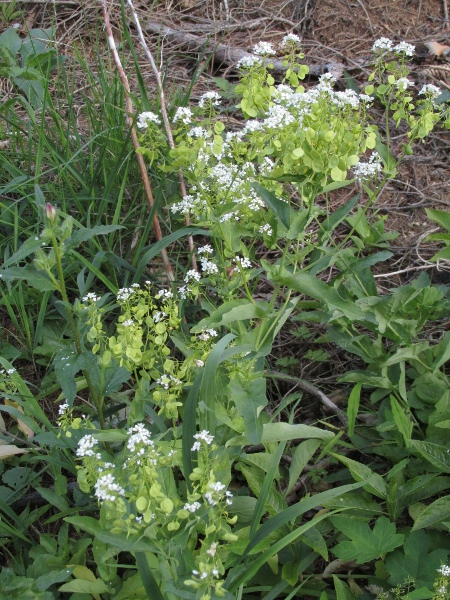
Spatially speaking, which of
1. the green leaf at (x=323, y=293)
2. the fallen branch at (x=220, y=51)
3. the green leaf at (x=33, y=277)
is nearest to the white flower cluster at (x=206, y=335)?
the green leaf at (x=323, y=293)

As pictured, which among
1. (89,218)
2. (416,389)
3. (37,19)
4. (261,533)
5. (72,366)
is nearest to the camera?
(261,533)

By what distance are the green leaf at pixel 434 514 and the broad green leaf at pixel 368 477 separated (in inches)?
5.4

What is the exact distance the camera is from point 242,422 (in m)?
1.61

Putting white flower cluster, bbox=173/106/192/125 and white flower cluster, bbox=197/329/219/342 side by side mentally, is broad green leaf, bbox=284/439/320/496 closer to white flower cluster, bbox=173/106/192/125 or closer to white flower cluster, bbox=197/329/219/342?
white flower cluster, bbox=197/329/219/342

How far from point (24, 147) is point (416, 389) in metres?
1.97

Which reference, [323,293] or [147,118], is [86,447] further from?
[147,118]

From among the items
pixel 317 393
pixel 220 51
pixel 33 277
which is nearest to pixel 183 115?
pixel 33 277

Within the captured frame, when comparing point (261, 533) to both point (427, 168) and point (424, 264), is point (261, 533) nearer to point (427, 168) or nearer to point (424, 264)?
point (424, 264)

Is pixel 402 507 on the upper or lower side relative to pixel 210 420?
lower

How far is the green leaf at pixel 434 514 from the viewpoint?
1633mm

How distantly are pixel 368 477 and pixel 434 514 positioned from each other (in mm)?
187

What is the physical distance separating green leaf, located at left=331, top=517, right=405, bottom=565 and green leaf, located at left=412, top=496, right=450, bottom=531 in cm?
6

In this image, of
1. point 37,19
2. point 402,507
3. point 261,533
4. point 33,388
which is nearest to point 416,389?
point 402,507

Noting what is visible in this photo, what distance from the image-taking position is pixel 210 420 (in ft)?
4.99
